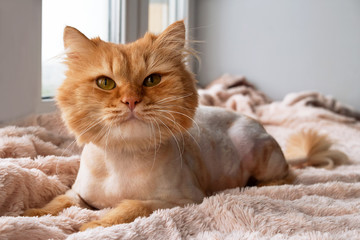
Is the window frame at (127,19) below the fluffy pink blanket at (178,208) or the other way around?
the other way around

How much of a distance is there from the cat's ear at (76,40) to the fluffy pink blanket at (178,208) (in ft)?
1.32

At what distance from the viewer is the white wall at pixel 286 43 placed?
12.0ft

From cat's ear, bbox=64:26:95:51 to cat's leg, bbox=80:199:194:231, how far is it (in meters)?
0.45

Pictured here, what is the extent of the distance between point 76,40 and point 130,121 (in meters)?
0.30

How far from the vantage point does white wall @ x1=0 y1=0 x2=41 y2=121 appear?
176 cm

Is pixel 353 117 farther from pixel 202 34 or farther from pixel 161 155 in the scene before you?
pixel 161 155

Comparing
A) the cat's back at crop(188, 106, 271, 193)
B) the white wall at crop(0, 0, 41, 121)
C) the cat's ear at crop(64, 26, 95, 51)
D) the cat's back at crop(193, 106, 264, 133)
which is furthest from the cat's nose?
the white wall at crop(0, 0, 41, 121)

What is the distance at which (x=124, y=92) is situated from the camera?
1.08m

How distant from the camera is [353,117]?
346 centimetres

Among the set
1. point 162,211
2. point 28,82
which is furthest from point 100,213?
point 28,82

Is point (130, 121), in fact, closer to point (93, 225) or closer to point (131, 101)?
point (131, 101)

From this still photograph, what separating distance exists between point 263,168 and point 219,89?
1761mm

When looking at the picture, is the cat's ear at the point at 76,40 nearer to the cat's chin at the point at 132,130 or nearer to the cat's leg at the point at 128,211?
the cat's chin at the point at 132,130

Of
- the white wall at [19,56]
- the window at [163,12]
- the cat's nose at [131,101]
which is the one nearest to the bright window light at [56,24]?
the white wall at [19,56]
